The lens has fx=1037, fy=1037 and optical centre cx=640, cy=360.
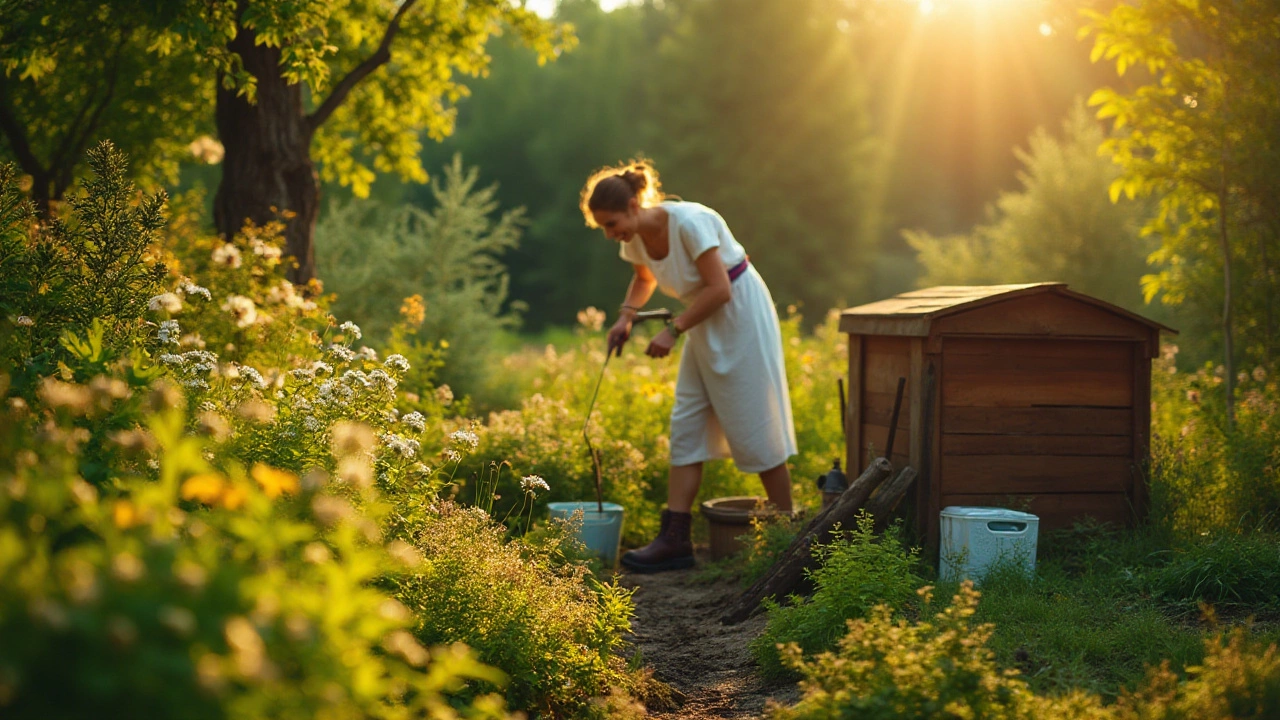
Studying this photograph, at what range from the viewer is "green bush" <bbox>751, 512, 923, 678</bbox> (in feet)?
11.6

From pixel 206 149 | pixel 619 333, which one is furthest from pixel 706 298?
pixel 206 149

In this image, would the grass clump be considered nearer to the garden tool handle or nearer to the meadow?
the meadow

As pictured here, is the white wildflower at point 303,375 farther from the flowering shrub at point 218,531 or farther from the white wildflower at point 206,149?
the white wildflower at point 206,149

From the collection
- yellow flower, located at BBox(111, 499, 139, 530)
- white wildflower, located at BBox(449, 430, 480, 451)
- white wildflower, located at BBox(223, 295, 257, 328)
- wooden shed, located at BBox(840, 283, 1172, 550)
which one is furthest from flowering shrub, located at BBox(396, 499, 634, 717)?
wooden shed, located at BBox(840, 283, 1172, 550)

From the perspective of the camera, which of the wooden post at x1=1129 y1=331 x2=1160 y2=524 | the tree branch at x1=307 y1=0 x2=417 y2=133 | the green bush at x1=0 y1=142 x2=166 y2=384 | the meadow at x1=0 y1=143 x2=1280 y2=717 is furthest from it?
the tree branch at x1=307 y1=0 x2=417 y2=133

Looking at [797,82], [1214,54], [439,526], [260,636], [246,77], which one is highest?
[797,82]

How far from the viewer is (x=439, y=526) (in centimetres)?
344

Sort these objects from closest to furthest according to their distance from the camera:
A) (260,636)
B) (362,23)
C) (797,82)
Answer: (260,636)
(362,23)
(797,82)

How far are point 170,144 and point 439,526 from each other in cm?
761

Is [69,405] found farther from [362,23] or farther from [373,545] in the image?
[362,23]

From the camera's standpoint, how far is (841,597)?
11.6ft

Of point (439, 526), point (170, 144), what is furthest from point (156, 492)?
point (170, 144)

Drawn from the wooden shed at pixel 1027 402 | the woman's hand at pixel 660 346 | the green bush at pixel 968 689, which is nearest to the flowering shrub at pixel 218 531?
the green bush at pixel 968 689

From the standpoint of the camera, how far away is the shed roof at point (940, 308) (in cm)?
459
